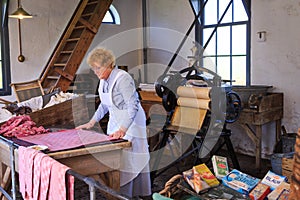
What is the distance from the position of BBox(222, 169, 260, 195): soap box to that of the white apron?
3.69ft

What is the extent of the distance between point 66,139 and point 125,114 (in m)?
0.62

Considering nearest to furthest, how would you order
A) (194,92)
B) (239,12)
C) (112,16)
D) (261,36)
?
(194,92), (261,36), (239,12), (112,16)

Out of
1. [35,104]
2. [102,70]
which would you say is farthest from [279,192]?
[35,104]

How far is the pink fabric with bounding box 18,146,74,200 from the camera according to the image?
4.79 feet

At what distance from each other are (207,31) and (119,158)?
11.9ft

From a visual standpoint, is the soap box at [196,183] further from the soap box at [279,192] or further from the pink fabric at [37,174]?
the pink fabric at [37,174]

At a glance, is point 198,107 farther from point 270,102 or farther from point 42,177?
point 42,177

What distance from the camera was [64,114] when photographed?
12.4 feet

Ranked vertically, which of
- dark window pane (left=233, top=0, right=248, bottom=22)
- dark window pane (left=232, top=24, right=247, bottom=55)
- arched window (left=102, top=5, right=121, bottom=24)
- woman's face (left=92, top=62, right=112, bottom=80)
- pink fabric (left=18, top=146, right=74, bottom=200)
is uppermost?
arched window (left=102, top=5, right=121, bottom=24)

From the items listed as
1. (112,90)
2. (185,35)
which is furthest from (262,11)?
(112,90)

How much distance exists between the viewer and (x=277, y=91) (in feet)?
14.9

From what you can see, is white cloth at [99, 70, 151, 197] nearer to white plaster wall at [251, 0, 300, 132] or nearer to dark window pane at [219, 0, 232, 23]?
white plaster wall at [251, 0, 300, 132]

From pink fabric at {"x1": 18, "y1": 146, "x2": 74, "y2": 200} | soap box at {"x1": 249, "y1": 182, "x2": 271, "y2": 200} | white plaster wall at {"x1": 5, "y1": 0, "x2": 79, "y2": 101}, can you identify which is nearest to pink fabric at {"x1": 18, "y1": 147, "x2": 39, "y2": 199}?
pink fabric at {"x1": 18, "y1": 146, "x2": 74, "y2": 200}

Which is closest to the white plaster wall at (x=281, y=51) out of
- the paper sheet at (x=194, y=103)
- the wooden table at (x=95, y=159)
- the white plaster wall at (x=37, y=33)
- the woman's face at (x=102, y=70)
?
the paper sheet at (x=194, y=103)
